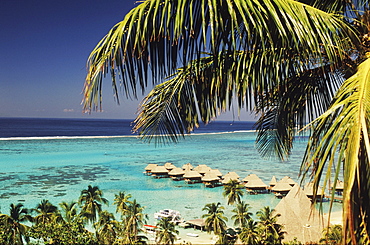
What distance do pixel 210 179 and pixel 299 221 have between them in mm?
9548

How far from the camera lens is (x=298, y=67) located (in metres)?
2.14

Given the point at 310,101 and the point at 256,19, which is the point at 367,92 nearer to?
the point at 256,19

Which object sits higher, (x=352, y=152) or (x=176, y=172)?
(x=352, y=152)

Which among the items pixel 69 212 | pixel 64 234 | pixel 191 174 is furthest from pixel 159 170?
pixel 64 234

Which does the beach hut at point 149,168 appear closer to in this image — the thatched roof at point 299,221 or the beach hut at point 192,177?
the beach hut at point 192,177

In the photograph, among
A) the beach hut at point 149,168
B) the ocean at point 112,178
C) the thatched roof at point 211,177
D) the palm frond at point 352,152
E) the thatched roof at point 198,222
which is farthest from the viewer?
the beach hut at point 149,168

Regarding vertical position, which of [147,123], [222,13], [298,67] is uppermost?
[222,13]

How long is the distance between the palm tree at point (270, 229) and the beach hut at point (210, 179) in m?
8.74

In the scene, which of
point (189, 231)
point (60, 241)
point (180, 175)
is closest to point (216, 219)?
point (189, 231)

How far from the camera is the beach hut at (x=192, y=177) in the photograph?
856 inches

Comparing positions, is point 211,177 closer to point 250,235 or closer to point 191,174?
point 191,174

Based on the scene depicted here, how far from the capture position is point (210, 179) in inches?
821

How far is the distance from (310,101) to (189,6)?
1.33m

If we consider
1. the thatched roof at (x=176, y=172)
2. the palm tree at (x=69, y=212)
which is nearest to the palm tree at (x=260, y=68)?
the palm tree at (x=69, y=212)
